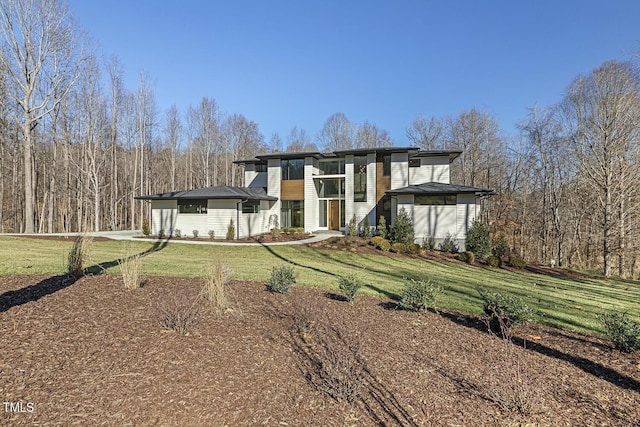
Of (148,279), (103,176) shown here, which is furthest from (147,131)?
(148,279)

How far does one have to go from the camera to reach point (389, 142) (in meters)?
38.2

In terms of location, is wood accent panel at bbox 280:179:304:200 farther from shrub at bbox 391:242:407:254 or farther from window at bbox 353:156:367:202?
shrub at bbox 391:242:407:254

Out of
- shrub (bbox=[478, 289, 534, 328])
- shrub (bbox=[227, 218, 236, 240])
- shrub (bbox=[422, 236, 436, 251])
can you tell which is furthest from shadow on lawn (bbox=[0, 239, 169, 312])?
shrub (bbox=[422, 236, 436, 251])

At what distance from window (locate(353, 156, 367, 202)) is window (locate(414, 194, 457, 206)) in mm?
3874

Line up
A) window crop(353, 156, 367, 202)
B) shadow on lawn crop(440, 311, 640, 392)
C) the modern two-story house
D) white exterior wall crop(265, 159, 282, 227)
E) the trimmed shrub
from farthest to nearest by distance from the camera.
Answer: white exterior wall crop(265, 159, 282, 227)
window crop(353, 156, 367, 202)
the modern two-story house
the trimmed shrub
shadow on lawn crop(440, 311, 640, 392)

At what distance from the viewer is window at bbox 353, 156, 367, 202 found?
68.7 ft

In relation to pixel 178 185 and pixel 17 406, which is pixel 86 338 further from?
pixel 178 185

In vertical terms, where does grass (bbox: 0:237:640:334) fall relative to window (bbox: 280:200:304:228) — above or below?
below

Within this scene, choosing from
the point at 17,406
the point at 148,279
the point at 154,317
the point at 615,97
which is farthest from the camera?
the point at 615,97

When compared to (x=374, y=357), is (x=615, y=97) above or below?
above

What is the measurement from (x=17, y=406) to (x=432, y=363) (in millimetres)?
4210

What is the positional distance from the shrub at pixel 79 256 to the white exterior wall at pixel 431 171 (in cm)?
1871

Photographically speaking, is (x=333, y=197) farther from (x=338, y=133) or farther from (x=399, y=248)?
(x=338, y=133)

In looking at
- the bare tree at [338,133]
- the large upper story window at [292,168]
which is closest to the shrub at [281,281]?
the large upper story window at [292,168]
